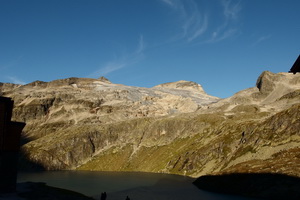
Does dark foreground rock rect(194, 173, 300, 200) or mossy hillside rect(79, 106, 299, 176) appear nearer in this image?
dark foreground rock rect(194, 173, 300, 200)

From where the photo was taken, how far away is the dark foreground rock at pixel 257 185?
2598 inches

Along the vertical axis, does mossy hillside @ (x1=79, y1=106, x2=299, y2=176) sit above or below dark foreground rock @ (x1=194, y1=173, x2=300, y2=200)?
above

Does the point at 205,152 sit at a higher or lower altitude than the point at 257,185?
higher

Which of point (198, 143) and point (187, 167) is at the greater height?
point (198, 143)

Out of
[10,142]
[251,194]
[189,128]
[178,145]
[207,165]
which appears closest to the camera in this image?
[10,142]

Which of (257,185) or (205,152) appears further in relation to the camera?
(205,152)

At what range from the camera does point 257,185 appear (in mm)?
74312

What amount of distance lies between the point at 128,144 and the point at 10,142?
488 ft

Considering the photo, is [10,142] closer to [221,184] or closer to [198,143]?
[221,184]

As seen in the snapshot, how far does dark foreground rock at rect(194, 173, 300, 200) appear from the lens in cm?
6600

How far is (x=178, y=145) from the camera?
170 metres

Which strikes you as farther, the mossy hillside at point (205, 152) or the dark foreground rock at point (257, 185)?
the mossy hillside at point (205, 152)

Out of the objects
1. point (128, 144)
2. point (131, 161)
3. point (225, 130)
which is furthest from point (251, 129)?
point (128, 144)

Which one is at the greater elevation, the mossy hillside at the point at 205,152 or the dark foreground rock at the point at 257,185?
the mossy hillside at the point at 205,152
